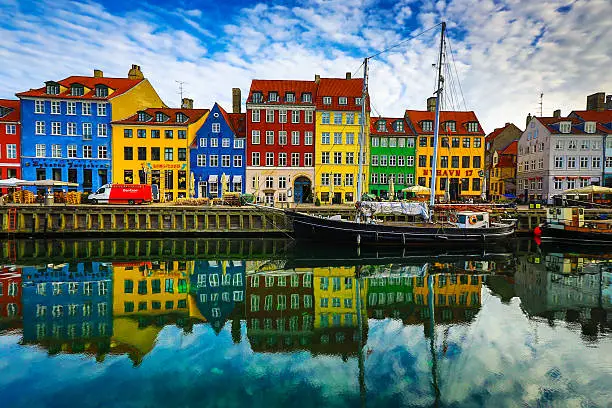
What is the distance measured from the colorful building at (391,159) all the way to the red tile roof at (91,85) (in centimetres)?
3333

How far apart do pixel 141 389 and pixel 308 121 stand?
41.8 meters

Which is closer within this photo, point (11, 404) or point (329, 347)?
point (11, 404)

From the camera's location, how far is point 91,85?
160 feet

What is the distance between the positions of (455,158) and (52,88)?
52535mm

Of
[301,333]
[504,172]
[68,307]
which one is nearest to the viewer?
[301,333]

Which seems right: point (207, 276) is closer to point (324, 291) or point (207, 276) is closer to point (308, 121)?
point (324, 291)

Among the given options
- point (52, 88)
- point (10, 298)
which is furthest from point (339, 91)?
point (10, 298)

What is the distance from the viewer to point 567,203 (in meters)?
42.2

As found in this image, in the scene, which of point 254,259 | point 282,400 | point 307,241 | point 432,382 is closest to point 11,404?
point 282,400

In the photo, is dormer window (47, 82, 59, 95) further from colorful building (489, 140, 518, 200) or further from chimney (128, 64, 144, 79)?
colorful building (489, 140, 518, 200)

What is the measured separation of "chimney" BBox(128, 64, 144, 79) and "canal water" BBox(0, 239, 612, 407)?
3630 centimetres

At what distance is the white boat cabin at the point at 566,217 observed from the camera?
31.1 metres

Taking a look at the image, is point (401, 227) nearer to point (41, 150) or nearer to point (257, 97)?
point (257, 97)

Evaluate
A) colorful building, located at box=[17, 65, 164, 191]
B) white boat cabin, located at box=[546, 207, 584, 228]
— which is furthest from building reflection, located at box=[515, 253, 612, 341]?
colorful building, located at box=[17, 65, 164, 191]
